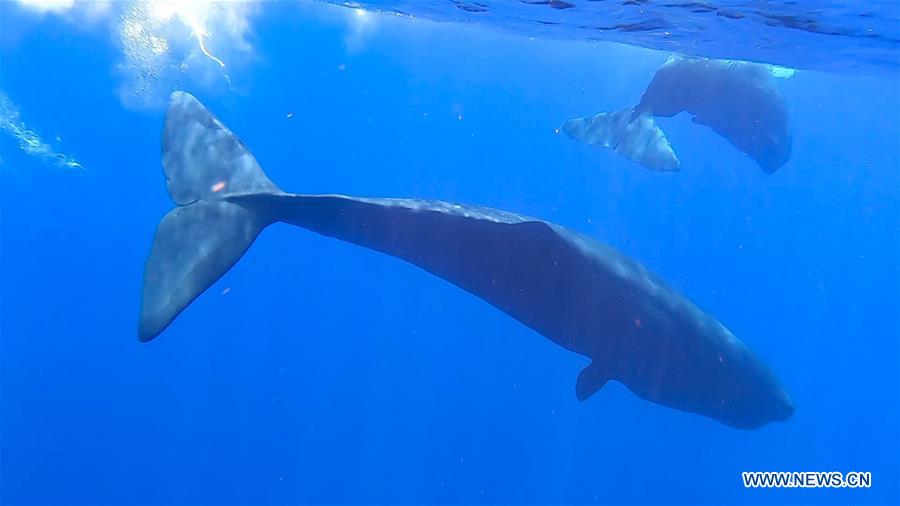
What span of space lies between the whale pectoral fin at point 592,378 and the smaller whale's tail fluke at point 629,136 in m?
8.13

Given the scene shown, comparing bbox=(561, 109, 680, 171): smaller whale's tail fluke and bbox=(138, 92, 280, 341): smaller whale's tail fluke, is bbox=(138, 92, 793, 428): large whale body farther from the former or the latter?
bbox=(561, 109, 680, 171): smaller whale's tail fluke

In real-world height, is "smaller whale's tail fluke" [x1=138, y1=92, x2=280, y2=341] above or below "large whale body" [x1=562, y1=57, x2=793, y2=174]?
above

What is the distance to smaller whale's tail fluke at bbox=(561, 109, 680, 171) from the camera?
53.7 ft

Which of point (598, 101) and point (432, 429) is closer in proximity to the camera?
point (432, 429)

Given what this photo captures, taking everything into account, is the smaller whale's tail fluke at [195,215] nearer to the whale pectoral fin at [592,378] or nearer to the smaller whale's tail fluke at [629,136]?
the whale pectoral fin at [592,378]

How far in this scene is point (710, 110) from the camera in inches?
661

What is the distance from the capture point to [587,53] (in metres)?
38.7

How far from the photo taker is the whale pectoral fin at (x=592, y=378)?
925cm

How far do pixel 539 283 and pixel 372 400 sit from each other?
90.8 ft

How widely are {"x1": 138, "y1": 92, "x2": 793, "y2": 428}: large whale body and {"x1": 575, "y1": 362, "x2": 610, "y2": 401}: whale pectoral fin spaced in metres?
0.02

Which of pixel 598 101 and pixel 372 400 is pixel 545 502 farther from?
pixel 598 101

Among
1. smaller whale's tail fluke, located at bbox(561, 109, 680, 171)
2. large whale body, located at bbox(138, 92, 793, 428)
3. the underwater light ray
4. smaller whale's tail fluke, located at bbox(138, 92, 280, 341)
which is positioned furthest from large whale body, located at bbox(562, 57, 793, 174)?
the underwater light ray

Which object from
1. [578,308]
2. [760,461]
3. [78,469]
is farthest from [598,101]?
[578,308]

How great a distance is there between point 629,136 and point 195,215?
39.9 ft
